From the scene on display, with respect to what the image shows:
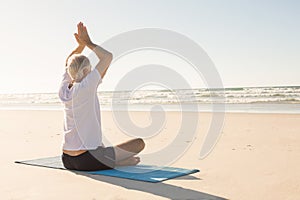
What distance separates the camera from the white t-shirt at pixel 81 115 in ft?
12.3

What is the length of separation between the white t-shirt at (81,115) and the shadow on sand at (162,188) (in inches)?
15.4

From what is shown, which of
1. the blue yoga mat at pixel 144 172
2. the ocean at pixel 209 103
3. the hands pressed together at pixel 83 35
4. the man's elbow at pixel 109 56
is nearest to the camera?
the blue yoga mat at pixel 144 172

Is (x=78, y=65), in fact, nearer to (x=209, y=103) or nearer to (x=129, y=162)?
(x=129, y=162)

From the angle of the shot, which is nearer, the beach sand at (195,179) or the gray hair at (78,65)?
the beach sand at (195,179)

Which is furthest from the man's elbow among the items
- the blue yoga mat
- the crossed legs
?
the blue yoga mat

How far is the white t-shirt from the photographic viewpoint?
3744 mm

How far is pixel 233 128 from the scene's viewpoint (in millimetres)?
8484

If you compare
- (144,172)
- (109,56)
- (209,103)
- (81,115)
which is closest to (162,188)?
(144,172)

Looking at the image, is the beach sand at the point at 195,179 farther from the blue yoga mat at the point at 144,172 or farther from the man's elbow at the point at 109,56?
the man's elbow at the point at 109,56

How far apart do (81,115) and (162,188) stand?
1.14 meters

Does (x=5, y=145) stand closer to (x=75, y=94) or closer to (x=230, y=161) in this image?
(x=75, y=94)

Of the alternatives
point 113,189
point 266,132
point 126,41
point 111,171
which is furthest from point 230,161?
point 266,132

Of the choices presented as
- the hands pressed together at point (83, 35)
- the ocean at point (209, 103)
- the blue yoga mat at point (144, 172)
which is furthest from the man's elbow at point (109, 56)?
the ocean at point (209, 103)

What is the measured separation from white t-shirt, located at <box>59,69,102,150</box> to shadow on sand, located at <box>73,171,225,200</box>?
0.39m
